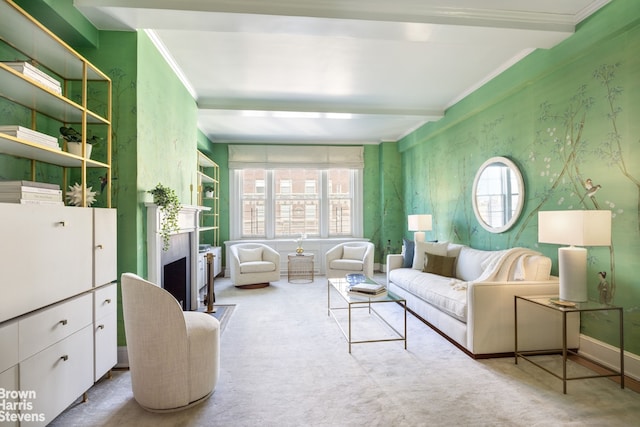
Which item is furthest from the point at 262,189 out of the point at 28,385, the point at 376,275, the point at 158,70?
the point at 28,385

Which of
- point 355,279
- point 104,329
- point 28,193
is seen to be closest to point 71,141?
point 28,193

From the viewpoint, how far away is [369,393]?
2.35 meters

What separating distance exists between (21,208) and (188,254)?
8.50 feet

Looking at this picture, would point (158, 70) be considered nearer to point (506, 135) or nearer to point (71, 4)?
point (71, 4)

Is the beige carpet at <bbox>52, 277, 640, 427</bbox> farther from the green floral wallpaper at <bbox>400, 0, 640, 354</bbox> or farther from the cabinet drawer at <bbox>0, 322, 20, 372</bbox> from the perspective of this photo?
the green floral wallpaper at <bbox>400, 0, 640, 354</bbox>

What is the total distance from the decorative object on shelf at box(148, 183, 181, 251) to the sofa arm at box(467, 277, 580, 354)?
112 inches

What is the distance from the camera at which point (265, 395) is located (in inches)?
92.0

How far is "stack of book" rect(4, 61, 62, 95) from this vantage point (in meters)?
1.79

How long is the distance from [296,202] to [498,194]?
174 inches

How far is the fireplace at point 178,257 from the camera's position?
2986mm

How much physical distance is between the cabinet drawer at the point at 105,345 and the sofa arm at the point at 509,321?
2973 millimetres

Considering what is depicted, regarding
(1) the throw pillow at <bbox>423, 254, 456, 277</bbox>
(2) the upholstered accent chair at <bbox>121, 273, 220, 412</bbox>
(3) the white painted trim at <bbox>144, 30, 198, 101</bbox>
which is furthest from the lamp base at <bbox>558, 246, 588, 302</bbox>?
(3) the white painted trim at <bbox>144, 30, 198, 101</bbox>

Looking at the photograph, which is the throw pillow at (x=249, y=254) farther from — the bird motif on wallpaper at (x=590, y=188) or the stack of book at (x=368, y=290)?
the bird motif on wallpaper at (x=590, y=188)

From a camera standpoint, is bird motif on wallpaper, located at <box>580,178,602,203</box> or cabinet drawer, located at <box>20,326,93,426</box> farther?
bird motif on wallpaper, located at <box>580,178,602,203</box>
